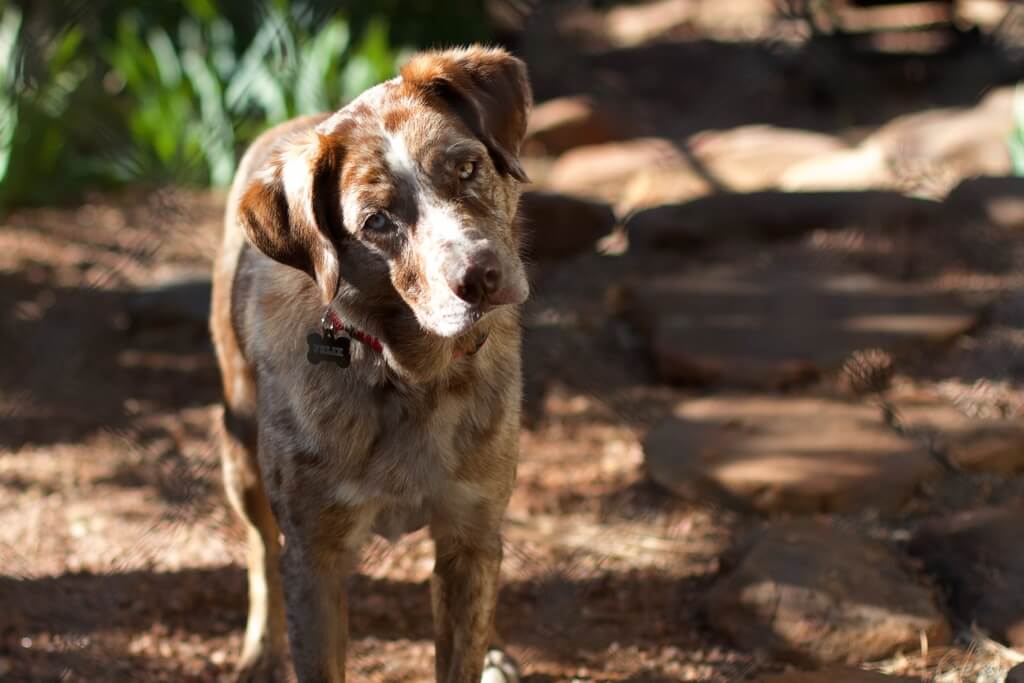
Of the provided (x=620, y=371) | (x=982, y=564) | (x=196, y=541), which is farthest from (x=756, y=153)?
(x=196, y=541)

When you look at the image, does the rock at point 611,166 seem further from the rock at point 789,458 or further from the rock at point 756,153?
the rock at point 789,458

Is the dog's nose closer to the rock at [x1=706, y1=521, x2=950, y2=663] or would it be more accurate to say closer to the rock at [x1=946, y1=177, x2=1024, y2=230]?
the rock at [x1=706, y1=521, x2=950, y2=663]

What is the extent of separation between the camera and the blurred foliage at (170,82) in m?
6.35

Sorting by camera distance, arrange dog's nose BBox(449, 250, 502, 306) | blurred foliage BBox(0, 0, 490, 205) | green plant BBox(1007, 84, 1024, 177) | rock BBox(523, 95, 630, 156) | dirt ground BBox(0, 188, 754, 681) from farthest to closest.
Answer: rock BBox(523, 95, 630, 156) < blurred foliage BBox(0, 0, 490, 205) < green plant BBox(1007, 84, 1024, 177) < dirt ground BBox(0, 188, 754, 681) < dog's nose BBox(449, 250, 502, 306)

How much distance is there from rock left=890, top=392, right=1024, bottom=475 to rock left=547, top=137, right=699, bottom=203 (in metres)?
2.71

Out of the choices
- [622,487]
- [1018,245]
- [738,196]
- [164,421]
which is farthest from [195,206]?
[1018,245]

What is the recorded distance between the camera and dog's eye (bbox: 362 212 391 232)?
2.20 metres

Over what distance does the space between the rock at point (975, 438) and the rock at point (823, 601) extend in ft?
2.11

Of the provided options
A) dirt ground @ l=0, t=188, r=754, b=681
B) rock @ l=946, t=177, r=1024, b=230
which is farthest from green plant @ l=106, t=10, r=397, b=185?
rock @ l=946, t=177, r=1024, b=230

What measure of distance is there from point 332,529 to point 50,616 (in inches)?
45.6

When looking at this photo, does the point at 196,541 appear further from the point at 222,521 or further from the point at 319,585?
the point at 319,585

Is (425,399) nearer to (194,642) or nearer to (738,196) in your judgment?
(194,642)

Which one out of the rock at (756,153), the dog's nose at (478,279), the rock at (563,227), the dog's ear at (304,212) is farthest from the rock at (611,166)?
the dog's nose at (478,279)

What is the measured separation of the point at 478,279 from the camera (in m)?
2.06
